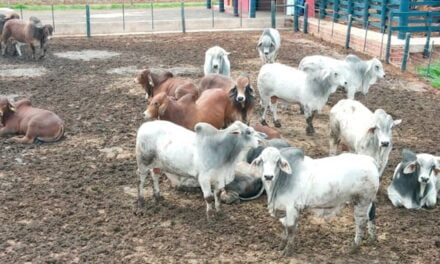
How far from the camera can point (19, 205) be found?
6.92 meters

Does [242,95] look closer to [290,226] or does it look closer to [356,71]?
[356,71]

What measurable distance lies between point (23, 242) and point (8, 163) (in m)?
2.53

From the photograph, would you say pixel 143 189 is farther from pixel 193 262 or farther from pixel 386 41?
pixel 386 41

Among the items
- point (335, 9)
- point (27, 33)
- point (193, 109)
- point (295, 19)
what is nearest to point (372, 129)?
point (193, 109)

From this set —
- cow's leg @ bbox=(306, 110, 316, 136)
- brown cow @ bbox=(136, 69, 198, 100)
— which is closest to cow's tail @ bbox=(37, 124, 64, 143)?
brown cow @ bbox=(136, 69, 198, 100)

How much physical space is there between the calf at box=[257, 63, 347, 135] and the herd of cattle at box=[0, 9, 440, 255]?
16mm

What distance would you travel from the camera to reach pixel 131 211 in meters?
6.79

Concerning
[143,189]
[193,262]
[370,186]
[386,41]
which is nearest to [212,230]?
[193,262]

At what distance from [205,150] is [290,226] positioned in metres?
1.31

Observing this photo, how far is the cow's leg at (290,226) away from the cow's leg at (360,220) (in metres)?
0.64

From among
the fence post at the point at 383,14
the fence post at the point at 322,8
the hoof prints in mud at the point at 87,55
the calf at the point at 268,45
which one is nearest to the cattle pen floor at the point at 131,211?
the calf at the point at 268,45

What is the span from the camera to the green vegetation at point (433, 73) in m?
13.0

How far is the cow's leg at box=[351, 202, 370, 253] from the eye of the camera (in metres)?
5.71

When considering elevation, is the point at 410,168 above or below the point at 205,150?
below
